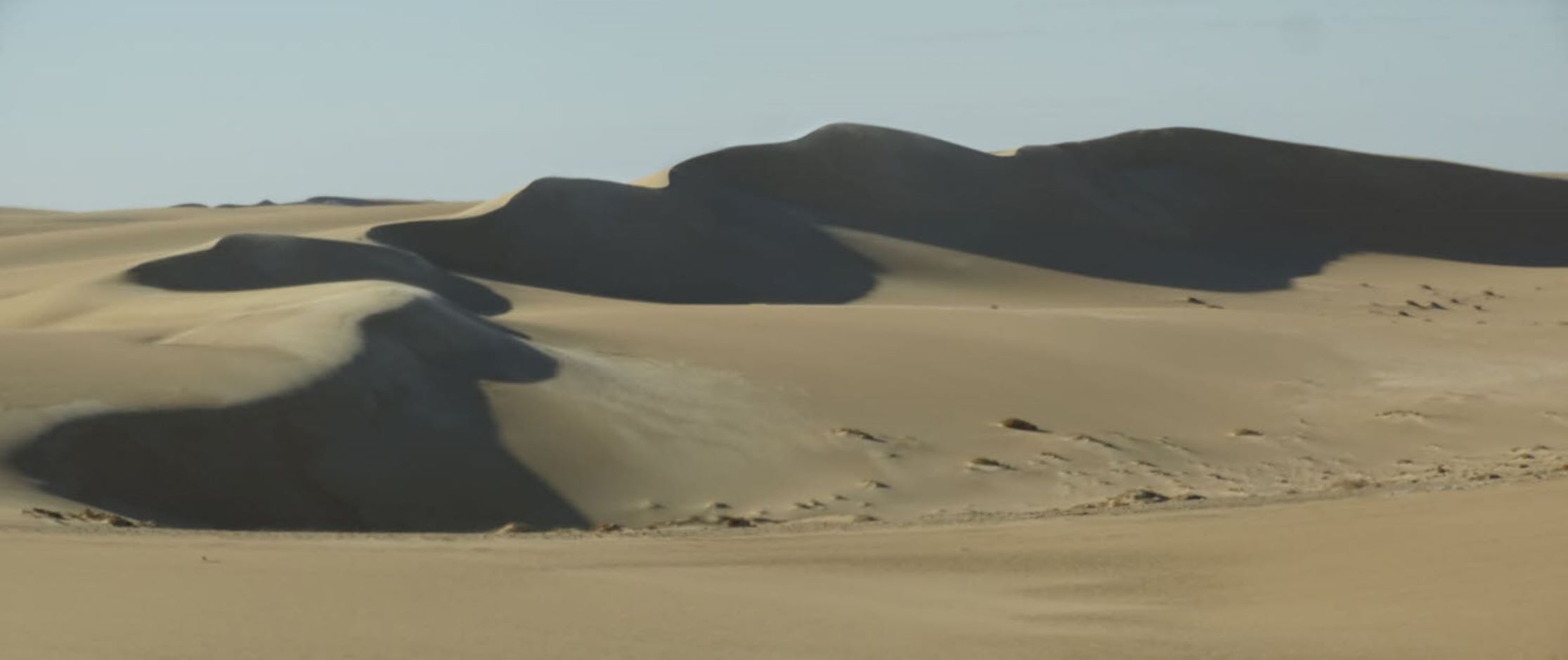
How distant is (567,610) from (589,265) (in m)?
21.0

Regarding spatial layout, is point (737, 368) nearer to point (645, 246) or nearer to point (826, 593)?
point (826, 593)

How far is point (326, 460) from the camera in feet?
39.8

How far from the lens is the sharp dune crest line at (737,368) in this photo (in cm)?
1195

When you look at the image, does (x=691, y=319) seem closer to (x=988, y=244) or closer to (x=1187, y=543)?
(x=1187, y=543)

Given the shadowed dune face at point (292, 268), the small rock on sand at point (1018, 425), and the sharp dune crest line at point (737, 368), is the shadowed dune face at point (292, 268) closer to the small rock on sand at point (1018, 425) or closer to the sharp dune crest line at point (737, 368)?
the sharp dune crest line at point (737, 368)

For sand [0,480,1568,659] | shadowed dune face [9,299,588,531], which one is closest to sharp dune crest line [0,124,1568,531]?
shadowed dune face [9,299,588,531]

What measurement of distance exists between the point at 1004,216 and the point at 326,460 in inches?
899

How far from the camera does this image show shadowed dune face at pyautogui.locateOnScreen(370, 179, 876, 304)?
86.6 ft

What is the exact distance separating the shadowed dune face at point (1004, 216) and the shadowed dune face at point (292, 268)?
277cm

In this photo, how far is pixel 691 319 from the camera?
1914 centimetres

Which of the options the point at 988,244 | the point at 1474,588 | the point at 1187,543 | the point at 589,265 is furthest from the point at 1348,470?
the point at 988,244

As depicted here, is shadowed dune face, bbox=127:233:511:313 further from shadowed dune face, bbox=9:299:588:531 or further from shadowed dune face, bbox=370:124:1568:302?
shadowed dune face, bbox=9:299:588:531

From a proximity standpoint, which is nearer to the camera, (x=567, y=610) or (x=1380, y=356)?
(x=567, y=610)

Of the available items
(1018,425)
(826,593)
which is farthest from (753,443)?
(826,593)
